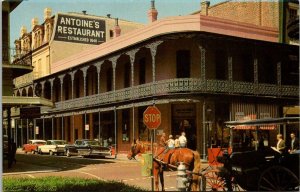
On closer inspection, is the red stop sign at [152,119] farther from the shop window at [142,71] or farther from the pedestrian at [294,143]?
the shop window at [142,71]

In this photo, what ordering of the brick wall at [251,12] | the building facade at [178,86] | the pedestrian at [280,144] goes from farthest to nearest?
1. the brick wall at [251,12]
2. the building facade at [178,86]
3. the pedestrian at [280,144]

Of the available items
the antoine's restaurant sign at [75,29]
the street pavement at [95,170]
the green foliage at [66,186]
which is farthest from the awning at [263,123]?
the antoine's restaurant sign at [75,29]

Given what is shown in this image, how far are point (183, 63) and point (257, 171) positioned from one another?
4713mm

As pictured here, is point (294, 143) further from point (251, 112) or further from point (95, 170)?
point (95, 170)

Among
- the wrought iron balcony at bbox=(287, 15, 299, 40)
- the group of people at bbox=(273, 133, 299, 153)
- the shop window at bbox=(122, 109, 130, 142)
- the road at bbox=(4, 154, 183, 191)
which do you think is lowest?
the road at bbox=(4, 154, 183, 191)

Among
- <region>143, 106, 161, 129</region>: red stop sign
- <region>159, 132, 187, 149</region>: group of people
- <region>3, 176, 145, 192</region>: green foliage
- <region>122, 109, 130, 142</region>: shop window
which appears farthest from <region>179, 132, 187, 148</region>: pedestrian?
<region>122, 109, 130, 142</region>: shop window

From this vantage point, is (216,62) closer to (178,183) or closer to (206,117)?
(206,117)

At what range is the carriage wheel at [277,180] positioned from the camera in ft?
34.0

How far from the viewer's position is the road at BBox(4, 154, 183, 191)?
13.1 metres

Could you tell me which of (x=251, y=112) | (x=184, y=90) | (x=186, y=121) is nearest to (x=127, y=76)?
(x=184, y=90)

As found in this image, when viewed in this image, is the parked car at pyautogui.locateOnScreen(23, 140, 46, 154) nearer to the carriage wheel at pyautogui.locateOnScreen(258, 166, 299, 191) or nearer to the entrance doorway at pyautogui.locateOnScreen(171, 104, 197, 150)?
the entrance doorway at pyautogui.locateOnScreen(171, 104, 197, 150)

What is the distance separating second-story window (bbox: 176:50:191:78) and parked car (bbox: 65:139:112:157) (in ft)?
12.5

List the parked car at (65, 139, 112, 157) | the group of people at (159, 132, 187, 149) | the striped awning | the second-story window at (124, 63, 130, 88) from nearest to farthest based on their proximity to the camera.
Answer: the striped awning → the group of people at (159, 132, 187, 149) → the parked car at (65, 139, 112, 157) → the second-story window at (124, 63, 130, 88)

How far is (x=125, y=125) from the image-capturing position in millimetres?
16422
